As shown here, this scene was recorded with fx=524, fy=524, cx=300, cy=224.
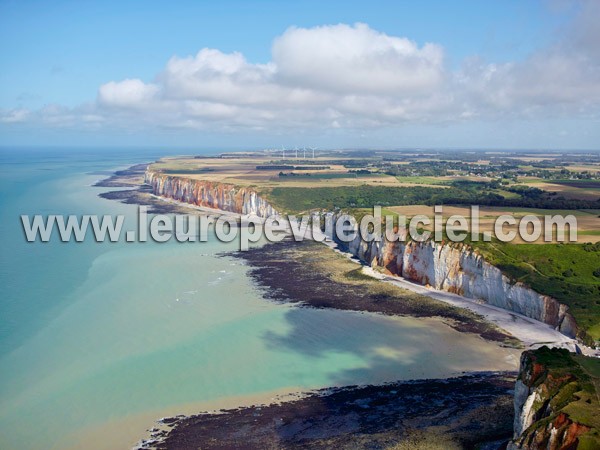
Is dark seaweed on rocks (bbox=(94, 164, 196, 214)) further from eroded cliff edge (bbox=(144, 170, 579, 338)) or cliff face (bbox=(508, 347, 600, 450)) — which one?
cliff face (bbox=(508, 347, 600, 450))

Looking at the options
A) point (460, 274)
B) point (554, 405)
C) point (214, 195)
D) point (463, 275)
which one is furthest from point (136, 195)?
point (554, 405)

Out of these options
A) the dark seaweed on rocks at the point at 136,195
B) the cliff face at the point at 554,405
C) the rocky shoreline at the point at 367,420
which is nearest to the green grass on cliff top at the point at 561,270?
the rocky shoreline at the point at 367,420

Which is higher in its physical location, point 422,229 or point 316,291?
point 422,229

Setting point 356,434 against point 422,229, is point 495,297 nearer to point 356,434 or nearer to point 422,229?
point 422,229

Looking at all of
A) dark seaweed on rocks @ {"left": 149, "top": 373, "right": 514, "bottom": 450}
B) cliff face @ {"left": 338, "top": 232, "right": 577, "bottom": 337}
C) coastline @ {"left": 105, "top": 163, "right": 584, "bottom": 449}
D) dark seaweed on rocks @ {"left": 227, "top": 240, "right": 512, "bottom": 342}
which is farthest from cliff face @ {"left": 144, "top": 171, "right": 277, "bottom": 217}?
dark seaweed on rocks @ {"left": 149, "top": 373, "right": 514, "bottom": 450}

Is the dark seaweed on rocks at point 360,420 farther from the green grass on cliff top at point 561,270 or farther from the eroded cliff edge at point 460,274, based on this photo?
the eroded cliff edge at point 460,274

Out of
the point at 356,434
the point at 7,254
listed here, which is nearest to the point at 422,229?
the point at 356,434
